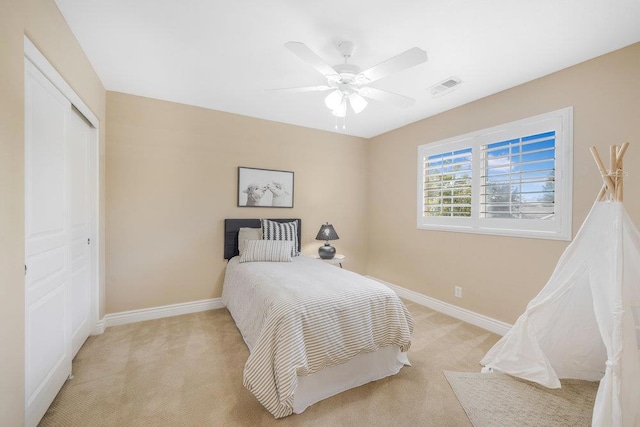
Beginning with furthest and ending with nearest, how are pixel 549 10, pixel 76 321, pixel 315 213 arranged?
pixel 315 213
pixel 76 321
pixel 549 10

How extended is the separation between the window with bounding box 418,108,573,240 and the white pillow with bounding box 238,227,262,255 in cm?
229

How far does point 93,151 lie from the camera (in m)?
2.69

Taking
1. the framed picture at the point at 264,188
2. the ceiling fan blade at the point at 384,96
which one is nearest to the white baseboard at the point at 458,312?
the framed picture at the point at 264,188

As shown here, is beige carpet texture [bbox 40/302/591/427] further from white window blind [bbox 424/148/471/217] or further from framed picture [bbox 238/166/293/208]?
framed picture [bbox 238/166/293/208]

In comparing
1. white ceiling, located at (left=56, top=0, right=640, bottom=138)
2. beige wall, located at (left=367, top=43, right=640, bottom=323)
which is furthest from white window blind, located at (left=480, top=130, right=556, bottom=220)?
white ceiling, located at (left=56, top=0, right=640, bottom=138)

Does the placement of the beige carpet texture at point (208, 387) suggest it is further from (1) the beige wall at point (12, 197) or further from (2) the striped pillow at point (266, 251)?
(2) the striped pillow at point (266, 251)

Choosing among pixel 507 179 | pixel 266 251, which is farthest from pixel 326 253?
pixel 507 179

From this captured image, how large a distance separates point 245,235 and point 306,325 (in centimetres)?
199

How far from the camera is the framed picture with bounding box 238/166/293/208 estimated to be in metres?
3.68

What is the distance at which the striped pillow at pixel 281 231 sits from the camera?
355cm

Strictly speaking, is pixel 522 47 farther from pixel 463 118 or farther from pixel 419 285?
pixel 419 285

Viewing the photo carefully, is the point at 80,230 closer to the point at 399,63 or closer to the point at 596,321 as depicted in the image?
the point at 399,63

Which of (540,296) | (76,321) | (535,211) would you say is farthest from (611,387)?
(76,321)

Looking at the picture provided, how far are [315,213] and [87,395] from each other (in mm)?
3113
